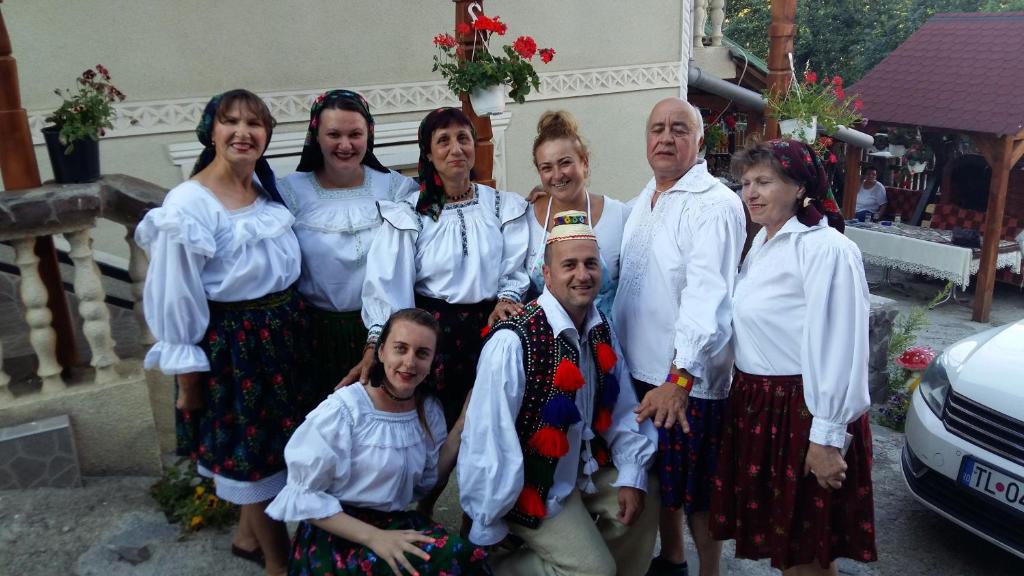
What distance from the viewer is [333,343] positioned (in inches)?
116

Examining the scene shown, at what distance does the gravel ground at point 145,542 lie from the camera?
2984 mm

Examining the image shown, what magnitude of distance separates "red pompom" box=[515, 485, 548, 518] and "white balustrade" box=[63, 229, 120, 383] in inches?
81.9

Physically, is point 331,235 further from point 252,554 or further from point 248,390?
point 252,554

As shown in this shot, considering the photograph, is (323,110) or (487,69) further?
(487,69)

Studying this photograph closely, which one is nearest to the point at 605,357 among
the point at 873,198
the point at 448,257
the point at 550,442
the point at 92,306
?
the point at 550,442

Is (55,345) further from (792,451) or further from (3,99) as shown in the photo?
(792,451)

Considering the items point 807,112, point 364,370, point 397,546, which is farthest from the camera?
point 807,112

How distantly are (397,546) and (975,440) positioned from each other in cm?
272

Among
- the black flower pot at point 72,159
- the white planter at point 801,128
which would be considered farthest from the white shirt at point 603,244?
the white planter at point 801,128

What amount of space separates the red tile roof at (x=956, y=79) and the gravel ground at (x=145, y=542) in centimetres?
708

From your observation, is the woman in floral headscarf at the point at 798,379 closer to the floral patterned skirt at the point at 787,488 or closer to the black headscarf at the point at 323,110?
the floral patterned skirt at the point at 787,488

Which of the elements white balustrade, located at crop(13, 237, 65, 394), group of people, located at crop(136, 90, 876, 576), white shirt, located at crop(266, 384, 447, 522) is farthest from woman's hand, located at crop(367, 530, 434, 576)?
white balustrade, located at crop(13, 237, 65, 394)

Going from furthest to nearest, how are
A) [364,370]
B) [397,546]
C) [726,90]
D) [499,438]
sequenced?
[726,90], [364,370], [499,438], [397,546]

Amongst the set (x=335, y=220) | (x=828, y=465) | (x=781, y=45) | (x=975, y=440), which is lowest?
(x=975, y=440)
